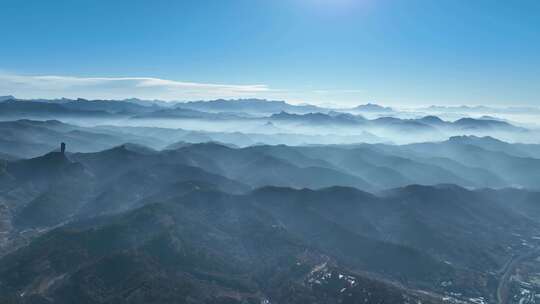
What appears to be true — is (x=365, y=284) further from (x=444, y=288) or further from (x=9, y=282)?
(x=9, y=282)

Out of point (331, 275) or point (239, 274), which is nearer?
point (331, 275)

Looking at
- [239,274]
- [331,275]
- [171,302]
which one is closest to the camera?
[171,302]

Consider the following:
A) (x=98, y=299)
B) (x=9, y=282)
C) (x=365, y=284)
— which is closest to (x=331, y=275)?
(x=365, y=284)

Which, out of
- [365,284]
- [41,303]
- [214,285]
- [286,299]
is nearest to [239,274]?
[214,285]

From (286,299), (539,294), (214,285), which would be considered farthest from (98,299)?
(539,294)

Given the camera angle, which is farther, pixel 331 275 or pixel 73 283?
pixel 331 275

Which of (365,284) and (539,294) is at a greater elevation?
(365,284)

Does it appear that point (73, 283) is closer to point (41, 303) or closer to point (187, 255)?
point (41, 303)

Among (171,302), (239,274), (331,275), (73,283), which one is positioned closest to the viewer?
(171,302)

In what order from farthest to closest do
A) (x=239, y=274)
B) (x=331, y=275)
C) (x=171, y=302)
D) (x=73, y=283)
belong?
1. (x=239, y=274)
2. (x=331, y=275)
3. (x=73, y=283)
4. (x=171, y=302)

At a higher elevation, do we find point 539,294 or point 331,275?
point 331,275
